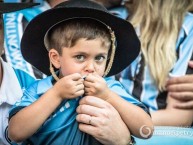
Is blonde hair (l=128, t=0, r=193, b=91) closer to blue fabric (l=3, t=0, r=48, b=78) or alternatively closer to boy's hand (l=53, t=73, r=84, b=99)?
blue fabric (l=3, t=0, r=48, b=78)

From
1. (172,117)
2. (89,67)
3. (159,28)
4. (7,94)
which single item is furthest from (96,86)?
(159,28)

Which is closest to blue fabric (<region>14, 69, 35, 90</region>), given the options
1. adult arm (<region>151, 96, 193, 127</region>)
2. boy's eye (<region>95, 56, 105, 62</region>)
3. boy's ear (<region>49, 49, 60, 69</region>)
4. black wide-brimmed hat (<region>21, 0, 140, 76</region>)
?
black wide-brimmed hat (<region>21, 0, 140, 76</region>)

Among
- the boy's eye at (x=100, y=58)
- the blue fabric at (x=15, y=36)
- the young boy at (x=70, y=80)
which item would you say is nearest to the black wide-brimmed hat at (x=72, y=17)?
the young boy at (x=70, y=80)

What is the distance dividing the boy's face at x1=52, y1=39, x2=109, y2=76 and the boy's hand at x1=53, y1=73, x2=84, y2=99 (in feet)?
0.11

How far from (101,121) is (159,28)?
0.82 meters

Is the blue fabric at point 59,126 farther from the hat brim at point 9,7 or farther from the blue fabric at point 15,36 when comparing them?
the blue fabric at point 15,36

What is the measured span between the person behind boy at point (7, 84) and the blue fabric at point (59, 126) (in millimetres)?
136

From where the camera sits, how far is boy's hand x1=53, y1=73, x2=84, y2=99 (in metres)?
1.44

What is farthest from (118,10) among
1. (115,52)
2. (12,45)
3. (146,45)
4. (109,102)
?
(109,102)

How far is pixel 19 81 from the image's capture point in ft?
5.82

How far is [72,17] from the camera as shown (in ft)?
4.97

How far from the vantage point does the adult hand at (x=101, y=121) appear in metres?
1.48

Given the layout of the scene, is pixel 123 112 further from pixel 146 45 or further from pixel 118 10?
pixel 118 10

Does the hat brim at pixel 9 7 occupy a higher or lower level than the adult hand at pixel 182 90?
higher
